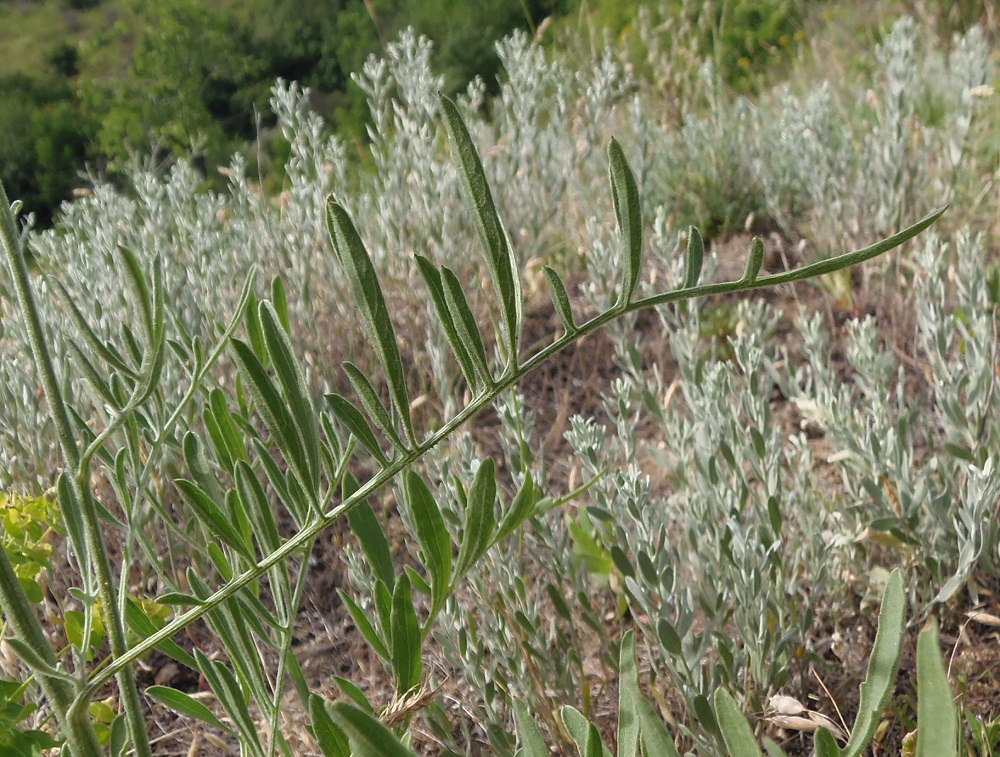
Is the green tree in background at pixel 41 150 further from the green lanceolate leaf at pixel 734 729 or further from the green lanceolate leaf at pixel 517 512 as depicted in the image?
the green lanceolate leaf at pixel 734 729

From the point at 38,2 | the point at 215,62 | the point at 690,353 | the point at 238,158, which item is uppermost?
the point at 38,2

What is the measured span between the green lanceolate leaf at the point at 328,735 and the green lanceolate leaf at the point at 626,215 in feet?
1.26

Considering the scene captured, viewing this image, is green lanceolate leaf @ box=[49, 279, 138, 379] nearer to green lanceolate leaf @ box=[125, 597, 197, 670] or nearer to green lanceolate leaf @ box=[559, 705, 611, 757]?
green lanceolate leaf @ box=[125, 597, 197, 670]

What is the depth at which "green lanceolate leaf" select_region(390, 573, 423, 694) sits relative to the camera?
28.9 inches

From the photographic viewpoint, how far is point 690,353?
1.60 m

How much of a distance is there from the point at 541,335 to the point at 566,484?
0.77 m

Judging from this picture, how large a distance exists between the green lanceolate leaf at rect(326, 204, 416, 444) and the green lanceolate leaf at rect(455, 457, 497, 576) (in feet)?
0.35

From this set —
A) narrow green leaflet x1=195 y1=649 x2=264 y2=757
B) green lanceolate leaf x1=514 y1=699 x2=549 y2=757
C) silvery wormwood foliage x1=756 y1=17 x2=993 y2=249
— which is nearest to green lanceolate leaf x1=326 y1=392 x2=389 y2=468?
green lanceolate leaf x1=514 y1=699 x2=549 y2=757

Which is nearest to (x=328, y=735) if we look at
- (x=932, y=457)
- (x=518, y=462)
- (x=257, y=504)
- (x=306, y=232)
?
(x=257, y=504)

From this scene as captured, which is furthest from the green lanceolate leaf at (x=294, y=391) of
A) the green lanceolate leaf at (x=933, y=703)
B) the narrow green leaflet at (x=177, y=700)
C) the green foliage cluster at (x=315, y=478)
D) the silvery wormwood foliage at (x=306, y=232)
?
the silvery wormwood foliage at (x=306, y=232)

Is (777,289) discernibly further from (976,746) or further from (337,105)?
(337,105)

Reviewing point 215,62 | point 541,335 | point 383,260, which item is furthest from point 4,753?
point 215,62

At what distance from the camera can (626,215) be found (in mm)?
576

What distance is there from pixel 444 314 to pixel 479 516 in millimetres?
190
